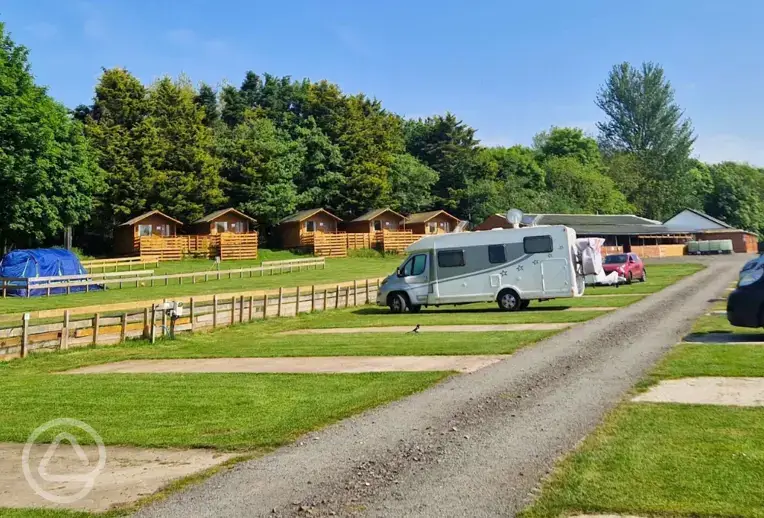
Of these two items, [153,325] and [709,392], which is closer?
[709,392]

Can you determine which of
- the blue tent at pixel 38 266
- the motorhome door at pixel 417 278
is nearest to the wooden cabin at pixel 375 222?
the blue tent at pixel 38 266

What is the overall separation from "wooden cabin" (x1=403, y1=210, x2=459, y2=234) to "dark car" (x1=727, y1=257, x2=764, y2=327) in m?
53.9

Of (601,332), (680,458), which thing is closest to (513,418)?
(680,458)

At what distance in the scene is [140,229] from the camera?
175ft

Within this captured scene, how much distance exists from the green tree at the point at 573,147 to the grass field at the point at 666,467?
3604 inches

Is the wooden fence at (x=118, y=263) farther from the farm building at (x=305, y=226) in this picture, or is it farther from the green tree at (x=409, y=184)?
the green tree at (x=409, y=184)

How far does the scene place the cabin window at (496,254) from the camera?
2208 cm

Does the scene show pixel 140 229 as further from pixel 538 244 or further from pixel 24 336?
pixel 538 244

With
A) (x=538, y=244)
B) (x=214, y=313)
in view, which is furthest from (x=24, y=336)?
(x=538, y=244)

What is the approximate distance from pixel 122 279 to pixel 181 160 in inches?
1159

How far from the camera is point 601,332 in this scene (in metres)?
15.3

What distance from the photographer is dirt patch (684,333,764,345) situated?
42.5 feet

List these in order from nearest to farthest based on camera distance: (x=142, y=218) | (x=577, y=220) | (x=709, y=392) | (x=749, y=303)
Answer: (x=709, y=392) < (x=749, y=303) < (x=142, y=218) < (x=577, y=220)

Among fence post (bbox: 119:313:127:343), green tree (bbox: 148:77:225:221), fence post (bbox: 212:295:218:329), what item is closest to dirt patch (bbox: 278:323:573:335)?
fence post (bbox: 212:295:218:329)
